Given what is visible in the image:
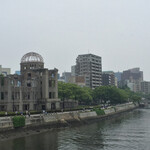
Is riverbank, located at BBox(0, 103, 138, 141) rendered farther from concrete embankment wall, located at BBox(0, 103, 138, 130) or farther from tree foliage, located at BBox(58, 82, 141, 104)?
tree foliage, located at BBox(58, 82, 141, 104)

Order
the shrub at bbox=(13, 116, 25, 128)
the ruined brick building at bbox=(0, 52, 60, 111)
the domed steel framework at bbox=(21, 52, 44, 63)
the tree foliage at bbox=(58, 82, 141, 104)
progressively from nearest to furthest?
the shrub at bbox=(13, 116, 25, 128) → the ruined brick building at bbox=(0, 52, 60, 111) → the domed steel framework at bbox=(21, 52, 44, 63) → the tree foliage at bbox=(58, 82, 141, 104)

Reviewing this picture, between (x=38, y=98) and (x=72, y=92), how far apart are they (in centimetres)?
2436

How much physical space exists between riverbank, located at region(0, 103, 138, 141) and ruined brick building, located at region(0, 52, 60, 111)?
18804mm

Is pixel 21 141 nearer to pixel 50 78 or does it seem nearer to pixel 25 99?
pixel 25 99

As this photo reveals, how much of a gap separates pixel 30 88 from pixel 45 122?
30396 millimetres

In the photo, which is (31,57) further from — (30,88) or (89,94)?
(89,94)

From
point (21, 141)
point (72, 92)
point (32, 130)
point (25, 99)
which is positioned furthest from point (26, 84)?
point (21, 141)

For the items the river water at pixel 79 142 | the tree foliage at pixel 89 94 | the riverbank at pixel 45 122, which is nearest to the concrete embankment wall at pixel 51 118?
the riverbank at pixel 45 122

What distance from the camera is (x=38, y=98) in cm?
10700

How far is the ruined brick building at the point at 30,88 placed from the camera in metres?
94.9

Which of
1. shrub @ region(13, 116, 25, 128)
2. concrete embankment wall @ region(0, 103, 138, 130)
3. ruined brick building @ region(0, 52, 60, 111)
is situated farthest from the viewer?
ruined brick building @ region(0, 52, 60, 111)

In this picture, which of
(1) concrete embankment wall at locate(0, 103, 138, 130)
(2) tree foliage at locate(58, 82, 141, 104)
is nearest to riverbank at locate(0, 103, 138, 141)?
(1) concrete embankment wall at locate(0, 103, 138, 130)

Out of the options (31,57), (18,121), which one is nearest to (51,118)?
(18,121)

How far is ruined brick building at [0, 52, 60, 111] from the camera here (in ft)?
311
